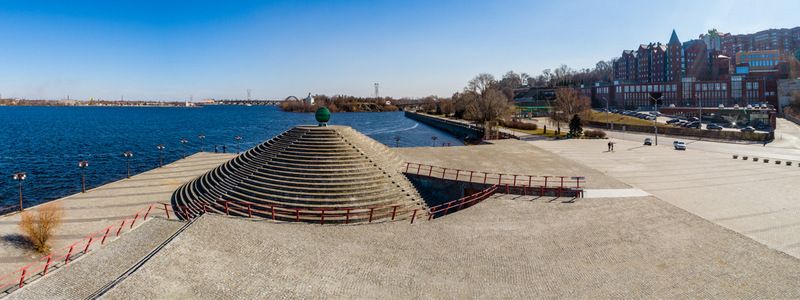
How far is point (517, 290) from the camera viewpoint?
12.1 m

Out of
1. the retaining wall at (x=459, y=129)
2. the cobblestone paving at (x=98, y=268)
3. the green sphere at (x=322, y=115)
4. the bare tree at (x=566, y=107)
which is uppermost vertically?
the bare tree at (x=566, y=107)

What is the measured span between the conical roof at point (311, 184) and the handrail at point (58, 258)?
13.1 ft

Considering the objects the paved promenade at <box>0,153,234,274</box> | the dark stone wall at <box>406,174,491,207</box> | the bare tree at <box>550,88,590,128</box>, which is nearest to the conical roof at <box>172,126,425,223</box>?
the dark stone wall at <box>406,174,491,207</box>

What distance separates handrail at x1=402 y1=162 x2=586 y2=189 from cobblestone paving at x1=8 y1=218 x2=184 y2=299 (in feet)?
51.4

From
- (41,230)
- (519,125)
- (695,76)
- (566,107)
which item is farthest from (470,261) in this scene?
(695,76)

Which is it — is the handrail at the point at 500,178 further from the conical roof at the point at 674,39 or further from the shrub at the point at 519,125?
the conical roof at the point at 674,39

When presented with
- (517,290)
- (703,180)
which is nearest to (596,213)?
(517,290)

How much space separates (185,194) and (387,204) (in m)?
13.2

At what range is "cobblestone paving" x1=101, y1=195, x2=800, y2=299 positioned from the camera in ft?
39.1

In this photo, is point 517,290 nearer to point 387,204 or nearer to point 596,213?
point 596,213

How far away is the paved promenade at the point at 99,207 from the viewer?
57.1 ft

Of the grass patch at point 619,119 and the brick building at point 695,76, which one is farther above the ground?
the brick building at point 695,76

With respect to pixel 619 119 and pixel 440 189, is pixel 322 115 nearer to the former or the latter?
pixel 440 189

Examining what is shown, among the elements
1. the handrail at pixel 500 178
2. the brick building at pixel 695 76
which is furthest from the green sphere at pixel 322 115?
the brick building at pixel 695 76
